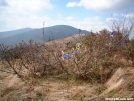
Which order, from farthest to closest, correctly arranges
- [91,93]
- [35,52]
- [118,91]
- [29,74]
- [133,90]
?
[35,52], [29,74], [91,93], [118,91], [133,90]

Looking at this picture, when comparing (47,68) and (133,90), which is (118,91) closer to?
(133,90)

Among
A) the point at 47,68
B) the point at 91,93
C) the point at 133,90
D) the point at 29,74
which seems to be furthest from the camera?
the point at 47,68

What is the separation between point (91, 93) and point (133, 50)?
109 inches

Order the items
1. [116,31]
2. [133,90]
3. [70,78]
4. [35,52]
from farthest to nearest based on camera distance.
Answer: [116,31] < [35,52] < [70,78] < [133,90]

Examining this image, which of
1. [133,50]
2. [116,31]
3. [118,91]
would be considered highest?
[116,31]

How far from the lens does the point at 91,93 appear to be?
178 inches

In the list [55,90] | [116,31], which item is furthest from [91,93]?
[116,31]

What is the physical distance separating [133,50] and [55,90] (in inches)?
122

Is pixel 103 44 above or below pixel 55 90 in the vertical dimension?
above

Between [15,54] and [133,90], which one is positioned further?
[15,54]

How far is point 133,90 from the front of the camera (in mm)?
3605

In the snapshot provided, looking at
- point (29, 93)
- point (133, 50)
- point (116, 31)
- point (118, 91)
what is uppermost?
point (116, 31)

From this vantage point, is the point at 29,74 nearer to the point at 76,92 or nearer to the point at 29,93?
the point at 29,93

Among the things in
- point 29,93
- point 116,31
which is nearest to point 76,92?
point 29,93
